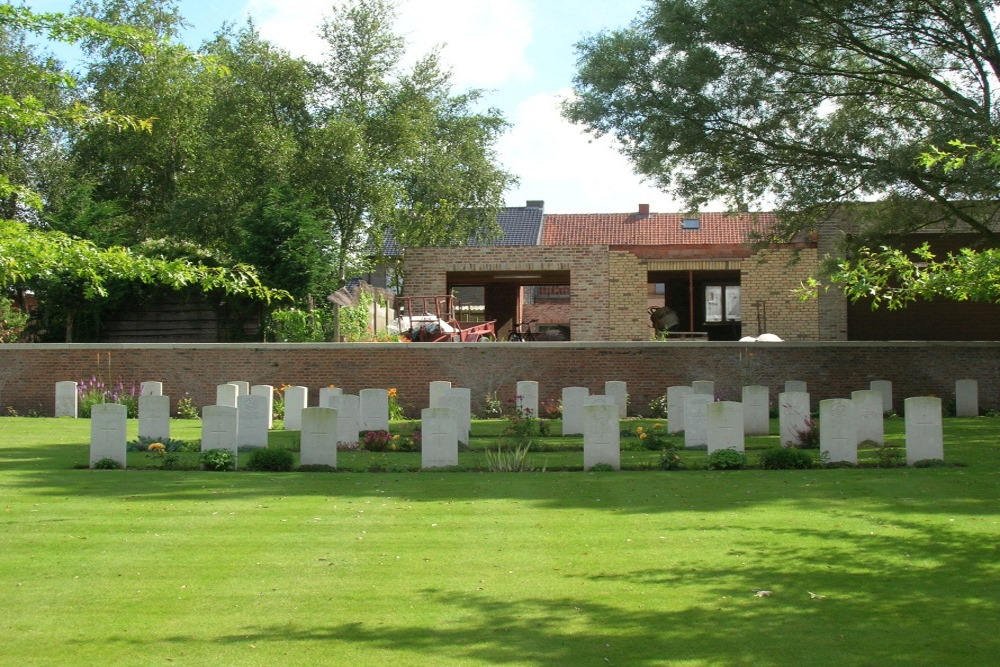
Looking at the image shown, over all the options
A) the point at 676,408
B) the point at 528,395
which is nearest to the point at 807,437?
the point at 676,408

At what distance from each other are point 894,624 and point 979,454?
955cm

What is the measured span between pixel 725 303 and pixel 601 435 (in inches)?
1013

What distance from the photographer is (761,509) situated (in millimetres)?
9977

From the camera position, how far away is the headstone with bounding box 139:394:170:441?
51.7ft

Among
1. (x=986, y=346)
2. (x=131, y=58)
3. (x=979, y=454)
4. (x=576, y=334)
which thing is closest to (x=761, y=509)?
(x=979, y=454)

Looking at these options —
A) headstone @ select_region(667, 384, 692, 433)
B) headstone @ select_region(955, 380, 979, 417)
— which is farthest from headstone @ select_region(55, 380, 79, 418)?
headstone @ select_region(955, 380, 979, 417)

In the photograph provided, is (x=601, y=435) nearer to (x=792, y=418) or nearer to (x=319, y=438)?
(x=319, y=438)

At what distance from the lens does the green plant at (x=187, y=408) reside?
2283 cm

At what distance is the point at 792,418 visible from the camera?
50.8ft

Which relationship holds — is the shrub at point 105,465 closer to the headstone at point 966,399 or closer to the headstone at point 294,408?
the headstone at point 294,408

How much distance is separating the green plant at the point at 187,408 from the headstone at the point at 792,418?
12968mm

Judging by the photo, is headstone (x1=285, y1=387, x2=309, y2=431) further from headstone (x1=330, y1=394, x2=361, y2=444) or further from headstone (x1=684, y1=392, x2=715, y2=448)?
headstone (x1=684, y1=392, x2=715, y2=448)

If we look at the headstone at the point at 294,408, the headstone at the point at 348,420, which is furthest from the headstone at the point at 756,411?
the headstone at the point at 294,408

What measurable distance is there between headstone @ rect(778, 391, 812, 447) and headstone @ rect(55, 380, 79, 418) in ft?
49.3
